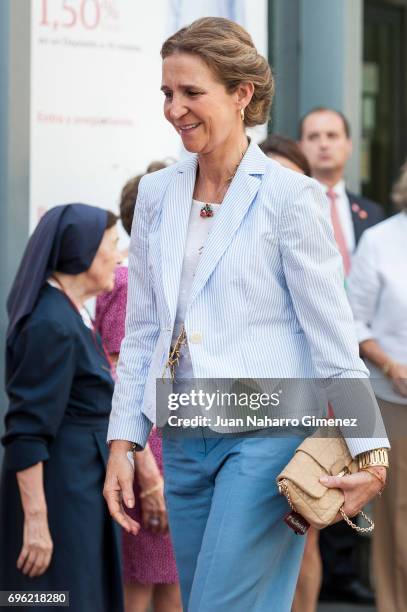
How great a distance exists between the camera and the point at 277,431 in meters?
3.28

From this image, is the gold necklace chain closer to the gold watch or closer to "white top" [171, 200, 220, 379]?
"white top" [171, 200, 220, 379]

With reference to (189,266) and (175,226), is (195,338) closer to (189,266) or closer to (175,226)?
(189,266)

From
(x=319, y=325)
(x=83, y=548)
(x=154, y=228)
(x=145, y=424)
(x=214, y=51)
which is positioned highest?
(x=214, y=51)

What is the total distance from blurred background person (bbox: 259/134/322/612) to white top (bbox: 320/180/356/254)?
27.3 inches

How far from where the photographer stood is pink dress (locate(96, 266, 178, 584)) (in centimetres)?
491

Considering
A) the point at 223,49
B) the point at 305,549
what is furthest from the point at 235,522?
the point at 305,549

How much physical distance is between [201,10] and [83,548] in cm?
300

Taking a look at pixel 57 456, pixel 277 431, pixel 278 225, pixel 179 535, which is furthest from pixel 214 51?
pixel 57 456

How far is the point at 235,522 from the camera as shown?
322 cm

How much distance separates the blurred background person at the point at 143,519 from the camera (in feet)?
15.8

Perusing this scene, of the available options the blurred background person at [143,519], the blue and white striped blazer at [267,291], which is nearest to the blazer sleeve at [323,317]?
the blue and white striped blazer at [267,291]

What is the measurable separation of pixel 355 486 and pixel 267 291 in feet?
1.76

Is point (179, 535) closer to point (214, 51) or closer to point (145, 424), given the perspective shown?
point (145, 424)

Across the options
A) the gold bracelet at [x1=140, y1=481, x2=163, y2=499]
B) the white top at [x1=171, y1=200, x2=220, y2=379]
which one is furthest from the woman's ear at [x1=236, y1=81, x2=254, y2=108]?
the gold bracelet at [x1=140, y1=481, x2=163, y2=499]
